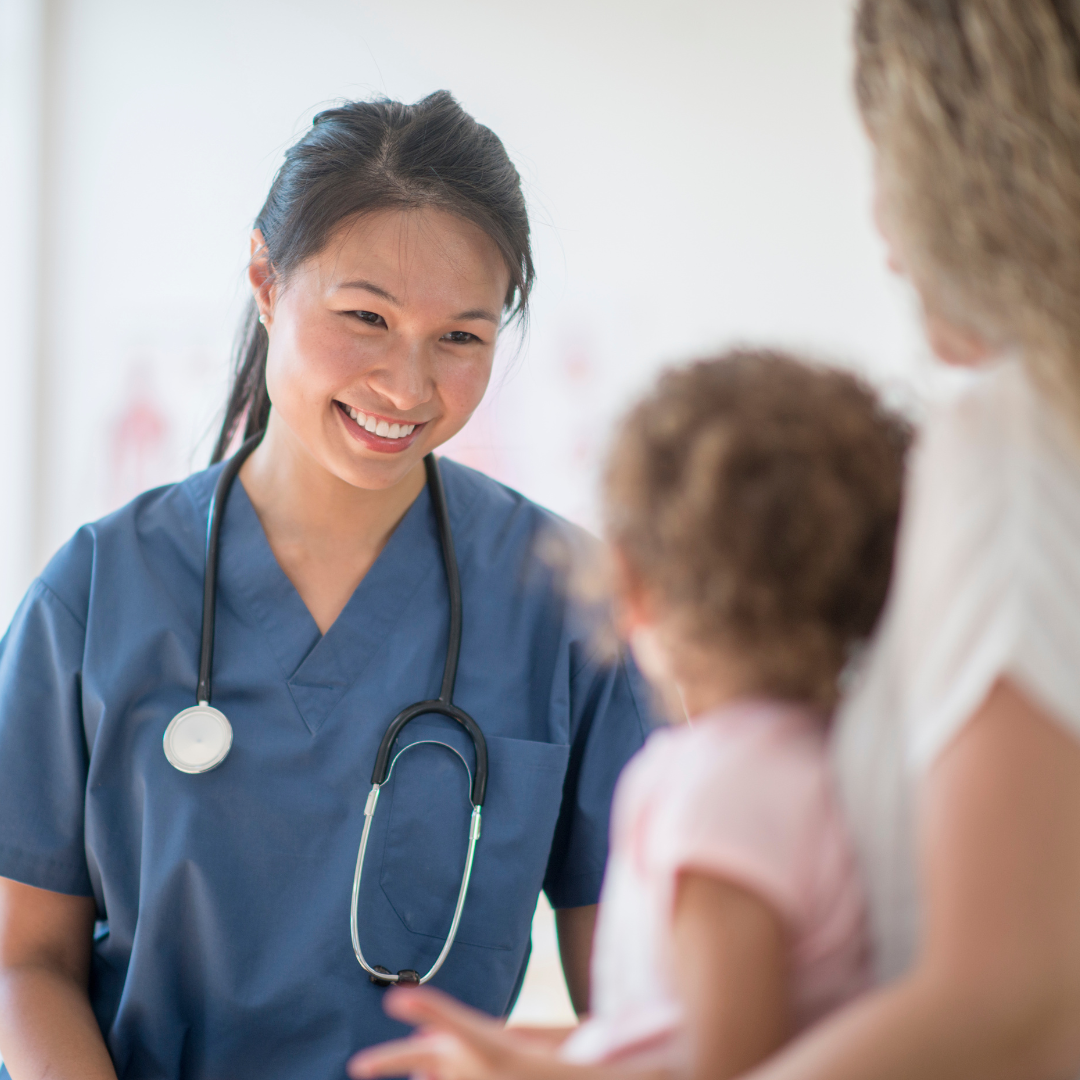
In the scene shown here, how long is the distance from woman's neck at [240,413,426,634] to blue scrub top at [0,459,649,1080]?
0.04 m

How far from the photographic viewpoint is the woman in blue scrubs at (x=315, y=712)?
1.12 metres

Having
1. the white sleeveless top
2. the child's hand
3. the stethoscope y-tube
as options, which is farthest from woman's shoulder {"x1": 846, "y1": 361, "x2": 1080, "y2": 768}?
the stethoscope y-tube

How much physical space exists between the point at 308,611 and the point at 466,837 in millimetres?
308

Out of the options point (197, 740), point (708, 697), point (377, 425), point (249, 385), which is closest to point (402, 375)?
point (377, 425)

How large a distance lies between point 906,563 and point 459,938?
0.78 m

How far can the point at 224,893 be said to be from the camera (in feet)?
3.68

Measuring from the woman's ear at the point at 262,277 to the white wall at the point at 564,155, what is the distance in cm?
155

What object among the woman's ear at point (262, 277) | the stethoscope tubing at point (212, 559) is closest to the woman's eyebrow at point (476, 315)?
the woman's ear at point (262, 277)

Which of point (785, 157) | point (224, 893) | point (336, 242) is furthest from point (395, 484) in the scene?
point (785, 157)

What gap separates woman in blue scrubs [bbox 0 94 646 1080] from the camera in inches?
44.2

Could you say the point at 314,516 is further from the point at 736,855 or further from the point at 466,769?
the point at 736,855

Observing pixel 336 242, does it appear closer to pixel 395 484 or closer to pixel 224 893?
pixel 395 484

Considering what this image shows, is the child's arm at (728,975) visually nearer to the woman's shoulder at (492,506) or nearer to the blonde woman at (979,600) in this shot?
the blonde woman at (979,600)

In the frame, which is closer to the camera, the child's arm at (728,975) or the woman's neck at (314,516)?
the child's arm at (728,975)
